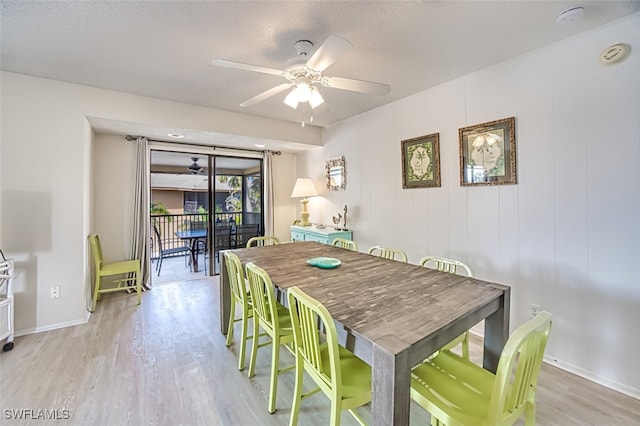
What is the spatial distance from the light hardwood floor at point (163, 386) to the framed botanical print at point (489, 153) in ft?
5.13

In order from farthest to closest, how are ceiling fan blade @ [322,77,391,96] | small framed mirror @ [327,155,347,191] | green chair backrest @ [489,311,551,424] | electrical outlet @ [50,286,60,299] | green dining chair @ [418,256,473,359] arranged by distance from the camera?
small framed mirror @ [327,155,347,191] → electrical outlet @ [50,286,60,299] → ceiling fan blade @ [322,77,391,96] → green dining chair @ [418,256,473,359] → green chair backrest @ [489,311,551,424]

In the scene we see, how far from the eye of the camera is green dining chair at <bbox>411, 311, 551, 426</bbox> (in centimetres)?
94

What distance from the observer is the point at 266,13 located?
5.58 feet

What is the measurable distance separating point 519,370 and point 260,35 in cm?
242

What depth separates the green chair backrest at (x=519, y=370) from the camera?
2.98 feet

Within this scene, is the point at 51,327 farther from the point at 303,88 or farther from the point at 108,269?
the point at 303,88

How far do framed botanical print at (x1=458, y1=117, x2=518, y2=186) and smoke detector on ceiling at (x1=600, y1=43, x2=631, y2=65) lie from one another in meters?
0.61

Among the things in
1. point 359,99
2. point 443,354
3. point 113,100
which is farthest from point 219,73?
point 443,354

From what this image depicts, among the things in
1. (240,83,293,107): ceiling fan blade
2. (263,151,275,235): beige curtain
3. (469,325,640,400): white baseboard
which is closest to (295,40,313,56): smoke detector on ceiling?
(240,83,293,107): ceiling fan blade

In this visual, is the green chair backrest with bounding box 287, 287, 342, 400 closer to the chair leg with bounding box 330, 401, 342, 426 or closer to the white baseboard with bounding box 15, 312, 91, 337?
the chair leg with bounding box 330, 401, 342, 426

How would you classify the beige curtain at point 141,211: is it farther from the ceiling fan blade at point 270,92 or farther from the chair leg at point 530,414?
the chair leg at point 530,414

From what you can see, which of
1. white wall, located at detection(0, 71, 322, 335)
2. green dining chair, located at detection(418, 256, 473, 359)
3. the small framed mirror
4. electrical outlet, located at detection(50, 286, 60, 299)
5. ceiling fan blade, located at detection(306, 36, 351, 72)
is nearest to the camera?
ceiling fan blade, located at detection(306, 36, 351, 72)

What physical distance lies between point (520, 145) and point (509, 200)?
48 cm

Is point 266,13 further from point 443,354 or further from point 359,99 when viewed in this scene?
point 443,354
